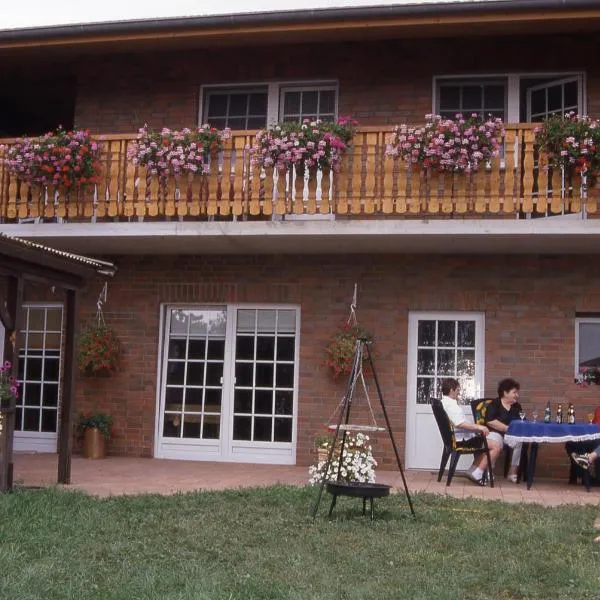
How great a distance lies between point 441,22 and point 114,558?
24.1 ft

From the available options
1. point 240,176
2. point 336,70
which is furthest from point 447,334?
point 336,70

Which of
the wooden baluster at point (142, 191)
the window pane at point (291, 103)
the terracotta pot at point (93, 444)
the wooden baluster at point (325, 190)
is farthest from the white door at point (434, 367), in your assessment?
the terracotta pot at point (93, 444)

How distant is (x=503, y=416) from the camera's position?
1044 cm

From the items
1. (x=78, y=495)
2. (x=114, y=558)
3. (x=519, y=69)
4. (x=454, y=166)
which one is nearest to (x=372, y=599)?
(x=114, y=558)

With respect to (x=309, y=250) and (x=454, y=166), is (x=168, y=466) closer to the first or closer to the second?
(x=309, y=250)

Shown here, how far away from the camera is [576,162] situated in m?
9.90

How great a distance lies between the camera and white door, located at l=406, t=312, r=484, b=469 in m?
11.5

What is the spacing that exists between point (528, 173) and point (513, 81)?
85.7 inches

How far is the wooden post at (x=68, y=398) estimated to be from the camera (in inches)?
367

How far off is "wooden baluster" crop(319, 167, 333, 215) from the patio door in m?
1.98

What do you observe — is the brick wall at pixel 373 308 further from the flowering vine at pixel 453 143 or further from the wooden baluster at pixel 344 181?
the flowering vine at pixel 453 143

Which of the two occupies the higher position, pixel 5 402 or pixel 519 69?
pixel 519 69

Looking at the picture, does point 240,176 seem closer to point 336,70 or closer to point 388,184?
point 388,184

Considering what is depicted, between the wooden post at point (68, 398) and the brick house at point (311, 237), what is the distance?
186 centimetres
